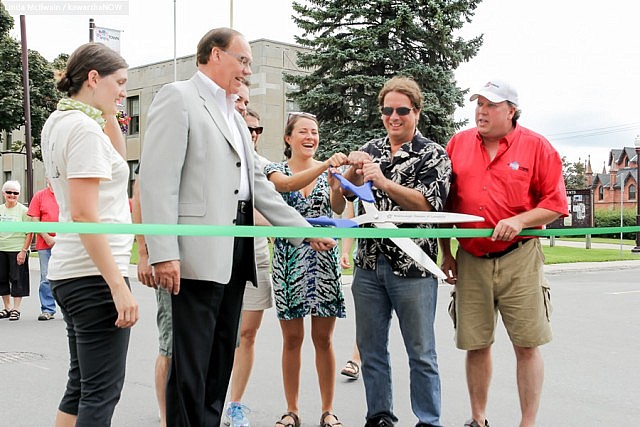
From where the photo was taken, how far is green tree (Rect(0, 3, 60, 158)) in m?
29.5

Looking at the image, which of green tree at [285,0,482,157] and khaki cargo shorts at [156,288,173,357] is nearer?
khaki cargo shorts at [156,288,173,357]

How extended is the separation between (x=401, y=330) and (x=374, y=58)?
2302cm

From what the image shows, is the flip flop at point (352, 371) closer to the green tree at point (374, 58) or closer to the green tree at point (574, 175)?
the green tree at point (374, 58)

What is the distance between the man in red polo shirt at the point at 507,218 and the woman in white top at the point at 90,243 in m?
2.08

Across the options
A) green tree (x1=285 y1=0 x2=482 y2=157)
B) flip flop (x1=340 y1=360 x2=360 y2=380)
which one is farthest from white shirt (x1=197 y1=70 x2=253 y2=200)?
green tree (x1=285 y1=0 x2=482 y2=157)

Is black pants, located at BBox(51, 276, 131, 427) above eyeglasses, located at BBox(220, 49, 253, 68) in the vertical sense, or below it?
below

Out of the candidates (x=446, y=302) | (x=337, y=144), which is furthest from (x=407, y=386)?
(x=337, y=144)

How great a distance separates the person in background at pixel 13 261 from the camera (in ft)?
33.8

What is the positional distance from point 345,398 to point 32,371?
2953 millimetres

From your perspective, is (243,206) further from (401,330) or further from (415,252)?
(401,330)

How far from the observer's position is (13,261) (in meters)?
10.4

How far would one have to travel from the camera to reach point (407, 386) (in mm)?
6191

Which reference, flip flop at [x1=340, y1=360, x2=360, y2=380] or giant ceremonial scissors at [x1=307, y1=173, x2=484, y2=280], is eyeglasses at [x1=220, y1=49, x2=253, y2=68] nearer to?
giant ceremonial scissors at [x1=307, y1=173, x2=484, y2=280]

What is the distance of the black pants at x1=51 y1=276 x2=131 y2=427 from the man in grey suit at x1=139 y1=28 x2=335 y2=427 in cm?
27
